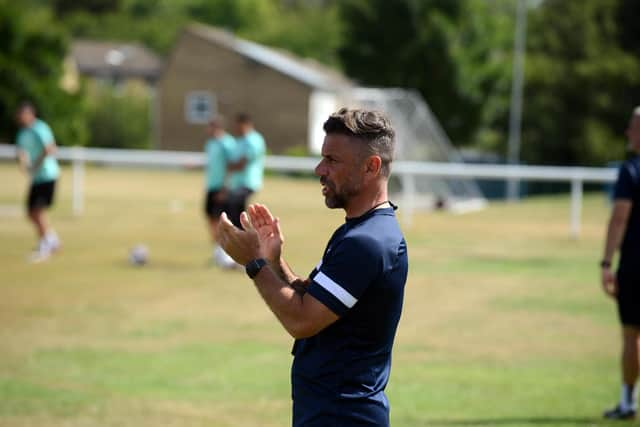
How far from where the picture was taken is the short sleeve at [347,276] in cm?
364

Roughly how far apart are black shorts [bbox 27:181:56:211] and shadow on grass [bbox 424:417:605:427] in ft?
34.6

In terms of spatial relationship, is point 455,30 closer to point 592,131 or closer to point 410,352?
point 592,131

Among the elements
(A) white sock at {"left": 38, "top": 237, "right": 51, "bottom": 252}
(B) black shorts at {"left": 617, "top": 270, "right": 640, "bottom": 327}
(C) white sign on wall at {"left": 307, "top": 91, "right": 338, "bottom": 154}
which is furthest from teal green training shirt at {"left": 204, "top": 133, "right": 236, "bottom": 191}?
(C) white sign on wall at {"left": 307, "top": 91, "right": 338, "bottom": 154}

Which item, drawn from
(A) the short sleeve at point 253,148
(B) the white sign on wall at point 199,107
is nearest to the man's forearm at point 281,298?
(A) the short sleeve at point 253,148

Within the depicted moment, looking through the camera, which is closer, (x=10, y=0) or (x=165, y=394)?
(x=165, y=394)

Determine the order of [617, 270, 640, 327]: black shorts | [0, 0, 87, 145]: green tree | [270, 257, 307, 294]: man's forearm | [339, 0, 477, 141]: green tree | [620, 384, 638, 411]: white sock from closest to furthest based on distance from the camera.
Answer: [270, 257, 307, 294]: man's forearm
[617, 270, 640, 327]: black shorts
[620, 384, 638, 411]: white sock
[0, 0, 87, 145]: green tree
[339, 0, 477, 141]: green tree

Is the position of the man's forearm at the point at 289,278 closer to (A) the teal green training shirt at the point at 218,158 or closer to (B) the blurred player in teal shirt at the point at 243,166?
(B) the blurred player in teal shirt at the point at 243,166

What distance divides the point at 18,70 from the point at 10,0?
Answer: 186 inches

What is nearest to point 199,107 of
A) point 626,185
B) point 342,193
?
point 626,185

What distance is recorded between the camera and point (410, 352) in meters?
10.3

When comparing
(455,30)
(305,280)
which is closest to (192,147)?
(455,30)

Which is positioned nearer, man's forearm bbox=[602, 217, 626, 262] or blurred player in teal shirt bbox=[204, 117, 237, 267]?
man's forearm bbox=[602, 217, 626, 262]

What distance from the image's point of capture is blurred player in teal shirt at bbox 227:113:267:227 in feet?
51.7

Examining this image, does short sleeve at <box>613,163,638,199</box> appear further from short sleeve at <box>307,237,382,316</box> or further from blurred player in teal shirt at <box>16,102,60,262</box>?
blurred player in teal shirt at <box>16,102,60,262</box>
